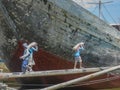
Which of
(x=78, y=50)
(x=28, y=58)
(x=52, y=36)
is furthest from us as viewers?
(x=52, y=36)

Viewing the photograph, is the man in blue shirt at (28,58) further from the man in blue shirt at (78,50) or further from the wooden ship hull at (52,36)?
the man in blue shirt at (78,50)

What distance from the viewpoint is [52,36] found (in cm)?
1205

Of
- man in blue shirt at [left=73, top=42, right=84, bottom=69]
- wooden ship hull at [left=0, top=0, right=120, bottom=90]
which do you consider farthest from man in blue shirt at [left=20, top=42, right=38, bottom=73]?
man in blue shirt at [left=73, top=42, right=84, bottom=69]

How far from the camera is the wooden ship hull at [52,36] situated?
1195cm

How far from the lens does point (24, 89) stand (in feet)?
40.1

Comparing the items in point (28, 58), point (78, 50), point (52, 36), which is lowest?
point (28, 58)

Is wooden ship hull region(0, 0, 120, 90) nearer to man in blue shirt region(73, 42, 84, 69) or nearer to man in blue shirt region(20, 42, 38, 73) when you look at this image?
man in blue shirt region(73, 42, 84, 69)

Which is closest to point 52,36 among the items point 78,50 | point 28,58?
point 78,50

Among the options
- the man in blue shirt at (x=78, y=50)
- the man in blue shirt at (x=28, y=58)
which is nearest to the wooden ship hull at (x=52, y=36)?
the man in blue shirt at (x=78, y=50)

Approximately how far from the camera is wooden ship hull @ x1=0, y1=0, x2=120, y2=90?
39.2 feet

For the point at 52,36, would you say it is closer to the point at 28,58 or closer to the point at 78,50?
the point at 78,50

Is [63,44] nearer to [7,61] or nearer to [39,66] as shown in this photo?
[39,66]

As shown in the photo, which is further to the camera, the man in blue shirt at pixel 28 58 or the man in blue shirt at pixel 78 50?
the man in blue shirt at pixel 78 50

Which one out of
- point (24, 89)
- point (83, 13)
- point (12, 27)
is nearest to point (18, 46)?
point (12, 27)
